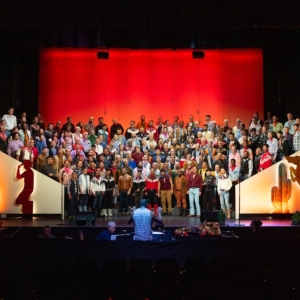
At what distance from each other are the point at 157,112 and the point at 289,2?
27.6 ft

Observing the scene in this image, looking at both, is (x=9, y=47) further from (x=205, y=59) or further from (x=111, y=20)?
(x=205, y=59)

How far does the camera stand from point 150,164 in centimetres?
1878

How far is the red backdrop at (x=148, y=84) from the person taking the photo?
80.6 ft

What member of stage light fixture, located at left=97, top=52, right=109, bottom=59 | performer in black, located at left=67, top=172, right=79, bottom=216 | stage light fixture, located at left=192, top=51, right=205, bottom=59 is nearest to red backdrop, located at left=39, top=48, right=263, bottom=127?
stage light fixture, located at left=192, top=51, right=205, bottom=59

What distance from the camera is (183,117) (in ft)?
80.7

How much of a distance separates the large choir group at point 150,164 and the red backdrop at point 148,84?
4.77 m

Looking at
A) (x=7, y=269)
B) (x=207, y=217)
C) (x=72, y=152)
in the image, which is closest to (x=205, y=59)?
(x=72, y=152)

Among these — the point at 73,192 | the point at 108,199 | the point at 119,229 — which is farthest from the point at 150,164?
the point at 119,229

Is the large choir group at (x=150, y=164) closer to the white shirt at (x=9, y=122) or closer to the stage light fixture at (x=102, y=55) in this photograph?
the white shirt at (x=9, y=122)

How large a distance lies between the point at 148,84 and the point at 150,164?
6843 millimetres

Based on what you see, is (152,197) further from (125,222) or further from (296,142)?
(296,142)

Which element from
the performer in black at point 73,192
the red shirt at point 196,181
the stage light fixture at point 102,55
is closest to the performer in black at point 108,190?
the performer in black at point 73,192

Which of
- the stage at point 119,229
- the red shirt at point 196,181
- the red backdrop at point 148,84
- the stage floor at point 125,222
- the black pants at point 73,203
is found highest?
the red backdrop at point 148,84

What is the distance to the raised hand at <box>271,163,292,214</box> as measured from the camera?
17641mm
